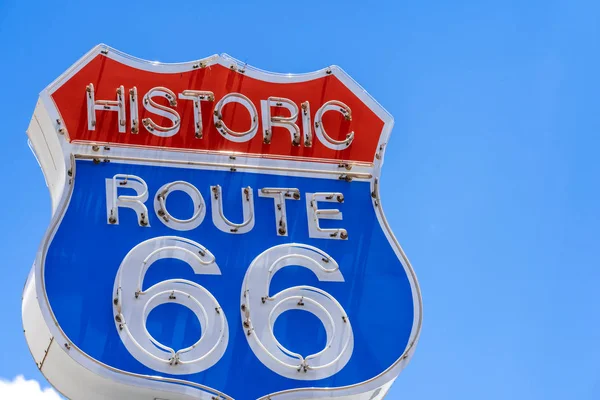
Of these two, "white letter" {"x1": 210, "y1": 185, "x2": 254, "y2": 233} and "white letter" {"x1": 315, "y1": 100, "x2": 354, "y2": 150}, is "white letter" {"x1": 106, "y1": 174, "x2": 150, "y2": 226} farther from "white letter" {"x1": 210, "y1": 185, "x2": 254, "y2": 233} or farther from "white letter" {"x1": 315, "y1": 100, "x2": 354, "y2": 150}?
"white letter" {"x1": 315, "y1": 100, "x2": 354, "y2": 150}

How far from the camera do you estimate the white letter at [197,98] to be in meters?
13.6

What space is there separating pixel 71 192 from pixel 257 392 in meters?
3.79

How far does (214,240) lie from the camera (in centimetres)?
1266

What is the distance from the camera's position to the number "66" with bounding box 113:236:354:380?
11.5 metres

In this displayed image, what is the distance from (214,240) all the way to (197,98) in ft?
7.92

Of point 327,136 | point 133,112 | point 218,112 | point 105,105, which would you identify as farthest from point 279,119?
point 105,105

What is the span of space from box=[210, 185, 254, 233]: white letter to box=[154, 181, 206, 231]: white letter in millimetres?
183

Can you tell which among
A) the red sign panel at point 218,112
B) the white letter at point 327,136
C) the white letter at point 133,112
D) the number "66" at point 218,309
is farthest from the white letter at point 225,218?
the white letter at point 327,136

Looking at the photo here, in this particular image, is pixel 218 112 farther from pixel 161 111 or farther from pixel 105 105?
pixel 105 105

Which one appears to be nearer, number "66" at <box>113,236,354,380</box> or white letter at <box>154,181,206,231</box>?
number "66" at <box>113,236,354,380</box>

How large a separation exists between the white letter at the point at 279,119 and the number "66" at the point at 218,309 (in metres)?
1.96

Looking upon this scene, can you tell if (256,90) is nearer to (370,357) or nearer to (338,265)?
(338,265)

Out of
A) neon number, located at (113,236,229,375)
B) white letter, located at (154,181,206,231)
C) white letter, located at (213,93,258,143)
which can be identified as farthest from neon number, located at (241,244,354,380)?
white letter, located at (213,93,258,143)

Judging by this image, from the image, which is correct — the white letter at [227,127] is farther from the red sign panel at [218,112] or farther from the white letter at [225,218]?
the white letter at [225,218]
